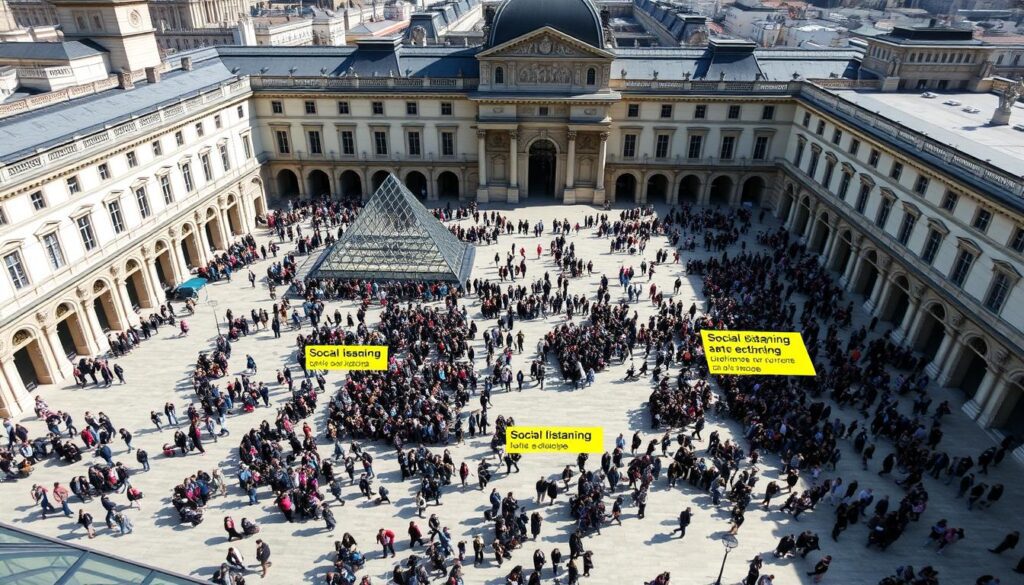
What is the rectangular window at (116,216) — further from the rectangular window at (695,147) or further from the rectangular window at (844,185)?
the rectangular window at (844,185)

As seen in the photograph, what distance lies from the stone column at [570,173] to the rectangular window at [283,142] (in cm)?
2222

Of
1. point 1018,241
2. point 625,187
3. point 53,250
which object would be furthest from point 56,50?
point 1018,241

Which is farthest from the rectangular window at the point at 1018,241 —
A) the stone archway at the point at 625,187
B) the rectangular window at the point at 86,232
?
the rectangular window at the point at 86,232

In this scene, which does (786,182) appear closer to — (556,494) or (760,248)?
(760,248)

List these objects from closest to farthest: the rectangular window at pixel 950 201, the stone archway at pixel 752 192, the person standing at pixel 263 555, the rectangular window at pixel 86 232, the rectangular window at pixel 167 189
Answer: the person standing at pixel 263 555, the rectangular window at pixel 950 201, the rectangular window at pixel 86 232, the rectangular window at pixel 167 189, the stone archway at pixel 752 192

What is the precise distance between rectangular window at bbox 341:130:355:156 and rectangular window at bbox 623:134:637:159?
21699mm

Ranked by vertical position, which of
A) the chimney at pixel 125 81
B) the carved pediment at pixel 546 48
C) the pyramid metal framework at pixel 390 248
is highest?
the carved pediment at pixel 546 48

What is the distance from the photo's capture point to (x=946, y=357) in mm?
29031

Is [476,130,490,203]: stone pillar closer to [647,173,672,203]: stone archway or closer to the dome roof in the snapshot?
the dome roof

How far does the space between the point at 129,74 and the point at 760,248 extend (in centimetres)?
4282

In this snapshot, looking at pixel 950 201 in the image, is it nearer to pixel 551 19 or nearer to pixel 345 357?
pixel 551 19

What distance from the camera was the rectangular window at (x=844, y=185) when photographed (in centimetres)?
3822

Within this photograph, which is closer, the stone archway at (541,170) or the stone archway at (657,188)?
the stone archway at (541,170)

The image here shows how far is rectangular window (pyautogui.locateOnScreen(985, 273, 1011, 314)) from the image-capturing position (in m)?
25.8
